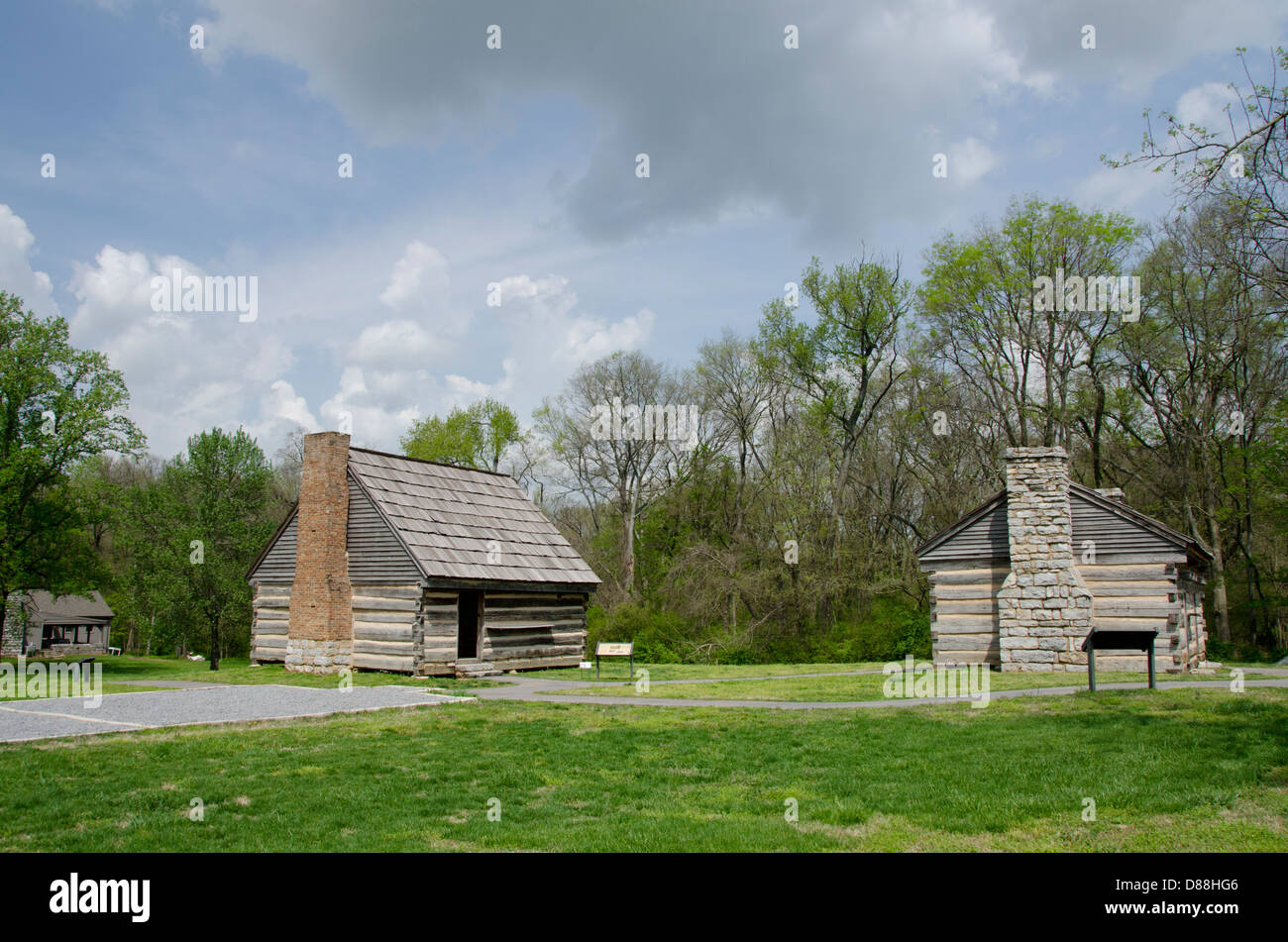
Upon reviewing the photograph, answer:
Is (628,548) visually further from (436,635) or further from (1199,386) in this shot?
(1199,386)

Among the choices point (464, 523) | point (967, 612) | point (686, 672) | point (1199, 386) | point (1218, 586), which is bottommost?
point (686, 672)

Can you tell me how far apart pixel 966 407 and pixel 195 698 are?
32119 mm

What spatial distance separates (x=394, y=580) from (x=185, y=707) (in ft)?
26.6

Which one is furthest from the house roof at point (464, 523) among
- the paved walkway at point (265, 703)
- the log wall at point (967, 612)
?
the log wall at point (967, 612)

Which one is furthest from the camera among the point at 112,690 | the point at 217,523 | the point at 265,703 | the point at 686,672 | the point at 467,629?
the point at 217,523

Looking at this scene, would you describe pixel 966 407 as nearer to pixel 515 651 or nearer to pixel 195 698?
pixel 515 651

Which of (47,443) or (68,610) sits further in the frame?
(68,610)

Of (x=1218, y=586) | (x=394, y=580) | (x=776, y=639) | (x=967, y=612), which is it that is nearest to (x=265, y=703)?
(x=394, y=580)

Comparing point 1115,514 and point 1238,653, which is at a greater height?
point 1115,514

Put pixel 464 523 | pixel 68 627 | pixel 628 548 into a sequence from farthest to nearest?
pixel 68 627, pixel 628 548, pixel 464 523

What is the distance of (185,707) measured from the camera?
15570 mm

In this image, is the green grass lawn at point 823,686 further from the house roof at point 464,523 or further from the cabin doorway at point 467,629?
the cabin doorway at point 467,629

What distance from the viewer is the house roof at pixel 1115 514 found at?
2111 centimetres

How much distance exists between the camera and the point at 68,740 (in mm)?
11539
